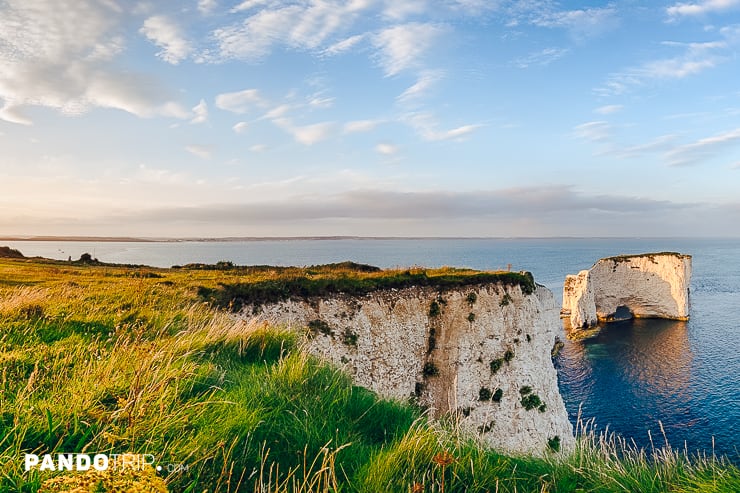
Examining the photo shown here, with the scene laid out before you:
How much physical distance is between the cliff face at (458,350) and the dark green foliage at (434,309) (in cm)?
6

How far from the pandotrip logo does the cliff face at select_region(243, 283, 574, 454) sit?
1843 cm

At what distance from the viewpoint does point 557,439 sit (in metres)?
26.9

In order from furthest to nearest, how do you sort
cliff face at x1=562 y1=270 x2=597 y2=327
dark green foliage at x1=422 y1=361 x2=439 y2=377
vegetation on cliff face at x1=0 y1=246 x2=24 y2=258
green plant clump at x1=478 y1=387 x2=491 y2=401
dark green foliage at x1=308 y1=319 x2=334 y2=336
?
cliff face at x1=562 y1=270 x2=597 y2=327
vegetation on cliff face at x1=0 y1=246 x2=24 y2=258
green plant clump at x1=478 y1=387 x2=491 y2=401
dark green foliage at x1=422 y1=361 x2=439 y2=377
dark green foliage at x1=308 y1=319 x2=334 y2=336

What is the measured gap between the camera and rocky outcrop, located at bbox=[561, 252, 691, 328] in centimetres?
7644

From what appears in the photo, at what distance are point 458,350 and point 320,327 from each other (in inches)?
368

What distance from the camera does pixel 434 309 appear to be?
26.1m

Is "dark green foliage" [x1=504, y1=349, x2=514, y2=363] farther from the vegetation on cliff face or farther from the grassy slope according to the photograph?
the vegetation on cliff face

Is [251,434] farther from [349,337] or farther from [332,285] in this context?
[332,285]

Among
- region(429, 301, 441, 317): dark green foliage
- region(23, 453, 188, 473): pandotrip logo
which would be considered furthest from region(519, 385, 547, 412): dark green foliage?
region(23, 453, 188, 473): pandotrip logo

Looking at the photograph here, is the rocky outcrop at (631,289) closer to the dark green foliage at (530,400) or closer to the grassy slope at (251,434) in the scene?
the dark green foliage at (530,400)

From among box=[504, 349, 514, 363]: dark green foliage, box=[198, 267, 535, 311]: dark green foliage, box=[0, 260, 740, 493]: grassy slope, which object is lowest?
box=[504, 349, 514, 363]: dark green foliage

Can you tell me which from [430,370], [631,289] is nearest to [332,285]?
[430,370]

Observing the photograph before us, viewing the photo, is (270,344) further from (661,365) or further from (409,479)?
(661,365)

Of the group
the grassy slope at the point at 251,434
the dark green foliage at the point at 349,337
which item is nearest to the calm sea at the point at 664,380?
the dark green foliage at the point at 349,337
